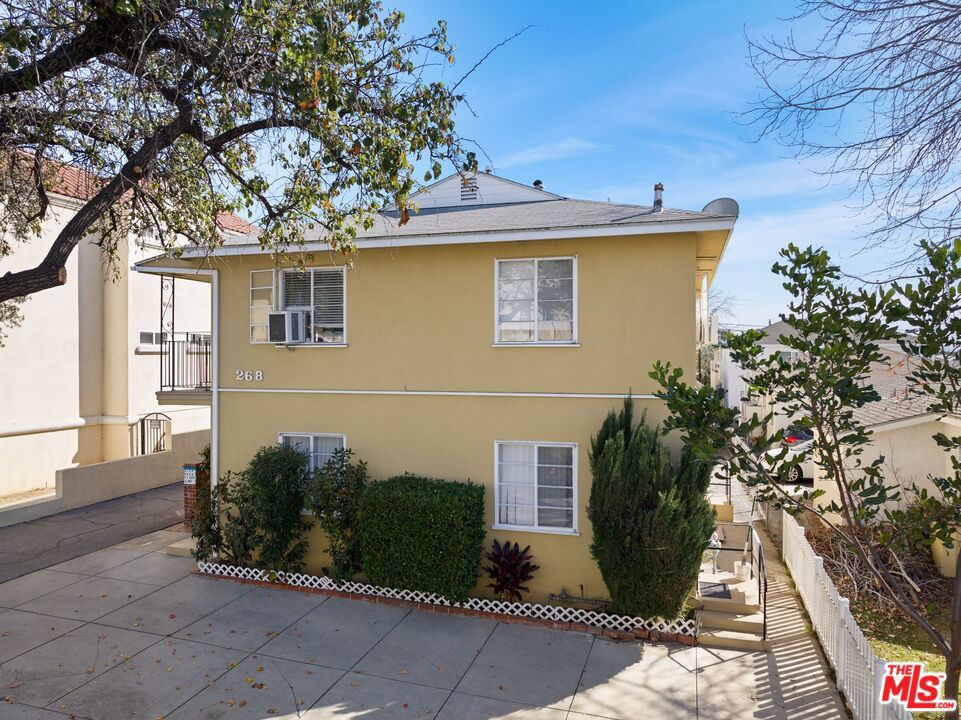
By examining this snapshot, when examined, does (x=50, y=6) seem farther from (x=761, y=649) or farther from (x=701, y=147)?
(x=761, y=649)

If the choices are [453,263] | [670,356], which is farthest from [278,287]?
[670,356]

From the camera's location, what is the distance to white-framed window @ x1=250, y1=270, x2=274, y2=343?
36.4 feet

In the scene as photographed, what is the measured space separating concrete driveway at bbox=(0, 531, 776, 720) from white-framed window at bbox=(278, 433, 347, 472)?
7.41 feet

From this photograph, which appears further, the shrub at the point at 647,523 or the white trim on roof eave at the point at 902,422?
the white trim on roof eave at the point at 902,422

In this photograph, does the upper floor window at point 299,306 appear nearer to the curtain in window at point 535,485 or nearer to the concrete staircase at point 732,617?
the curtain in window at point 535,485

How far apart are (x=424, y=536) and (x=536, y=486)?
1.91m

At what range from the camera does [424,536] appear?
9.08 metres

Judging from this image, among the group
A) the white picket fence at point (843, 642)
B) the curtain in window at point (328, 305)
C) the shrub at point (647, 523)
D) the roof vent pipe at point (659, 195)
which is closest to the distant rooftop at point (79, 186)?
the curtain in window at point (328, 305)

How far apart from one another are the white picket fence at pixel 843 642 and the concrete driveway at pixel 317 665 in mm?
837

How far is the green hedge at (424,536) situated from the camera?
29.5ft

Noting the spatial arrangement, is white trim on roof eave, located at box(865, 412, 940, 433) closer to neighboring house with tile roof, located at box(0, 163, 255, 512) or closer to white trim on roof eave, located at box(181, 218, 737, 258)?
white trim on roof eave, located at box(181, 218, 737, 258)

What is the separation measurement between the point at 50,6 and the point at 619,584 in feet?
31.9

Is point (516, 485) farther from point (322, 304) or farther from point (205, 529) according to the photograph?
point (205, 529)

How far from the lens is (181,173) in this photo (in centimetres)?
920
